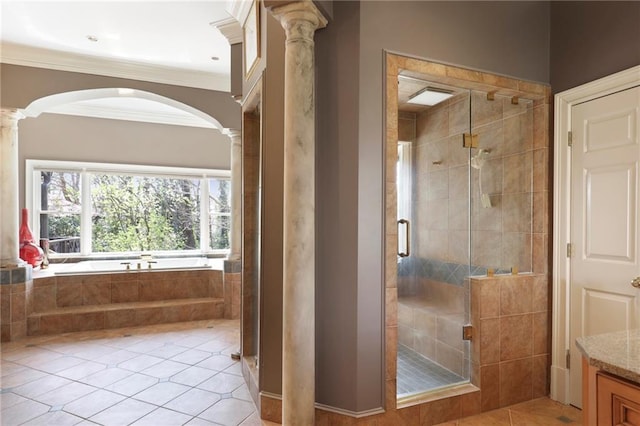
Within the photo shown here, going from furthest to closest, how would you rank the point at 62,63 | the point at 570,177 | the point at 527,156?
the point at 62,63 → the point at 527,156 → the point at 570,177

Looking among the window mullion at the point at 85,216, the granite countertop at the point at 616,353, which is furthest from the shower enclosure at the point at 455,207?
the window mullion at the point at 85,216

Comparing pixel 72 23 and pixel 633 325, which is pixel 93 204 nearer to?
pixel 72 23

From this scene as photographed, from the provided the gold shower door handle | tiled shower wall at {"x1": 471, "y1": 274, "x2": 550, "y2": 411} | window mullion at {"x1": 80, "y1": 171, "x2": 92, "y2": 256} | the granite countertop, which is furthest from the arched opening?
the granite countertop

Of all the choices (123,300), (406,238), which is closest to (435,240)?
(406,238)

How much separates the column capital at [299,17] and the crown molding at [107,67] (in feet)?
9.02

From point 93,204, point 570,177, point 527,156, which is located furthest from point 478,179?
point 93,204

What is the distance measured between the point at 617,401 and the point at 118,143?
6.09 m

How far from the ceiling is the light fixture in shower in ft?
5.34

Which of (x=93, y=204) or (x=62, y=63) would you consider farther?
(x=93, y=204)

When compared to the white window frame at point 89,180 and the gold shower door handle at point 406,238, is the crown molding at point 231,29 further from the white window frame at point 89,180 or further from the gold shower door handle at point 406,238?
the white window frame at point 89,180

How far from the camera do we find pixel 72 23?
127 inches

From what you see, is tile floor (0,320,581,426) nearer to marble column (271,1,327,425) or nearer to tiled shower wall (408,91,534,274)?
marble column (271,1,327,425)

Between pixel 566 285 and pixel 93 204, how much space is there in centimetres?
595

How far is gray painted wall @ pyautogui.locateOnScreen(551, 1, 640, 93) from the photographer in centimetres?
216
